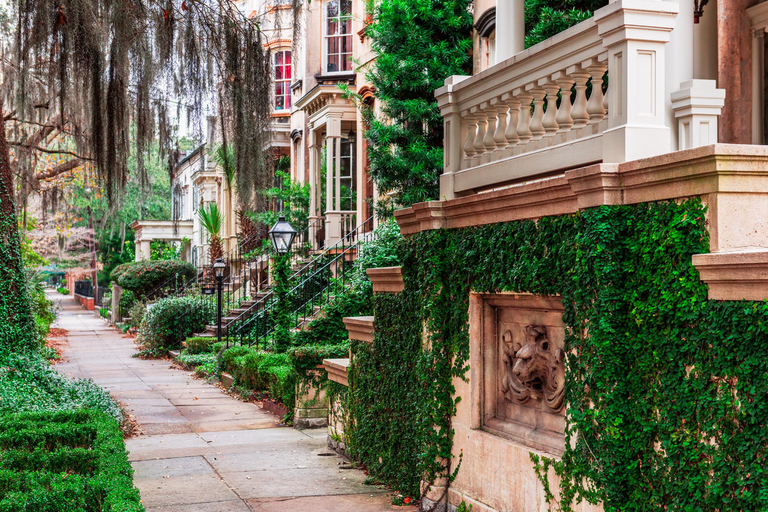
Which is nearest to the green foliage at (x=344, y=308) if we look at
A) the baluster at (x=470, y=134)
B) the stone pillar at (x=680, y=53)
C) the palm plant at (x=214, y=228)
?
the baluster at (x=470, y=134)

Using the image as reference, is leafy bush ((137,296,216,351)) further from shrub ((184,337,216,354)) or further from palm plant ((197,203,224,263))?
palm plant ((197,203,224,263))

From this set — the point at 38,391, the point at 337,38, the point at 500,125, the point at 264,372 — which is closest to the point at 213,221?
the point at 337,38

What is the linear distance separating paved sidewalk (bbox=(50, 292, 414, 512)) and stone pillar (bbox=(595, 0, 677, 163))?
3735mm

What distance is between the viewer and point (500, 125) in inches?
239

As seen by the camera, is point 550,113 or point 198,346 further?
point 198,346

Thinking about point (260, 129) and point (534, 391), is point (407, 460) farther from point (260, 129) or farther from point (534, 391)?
point (260, 129)

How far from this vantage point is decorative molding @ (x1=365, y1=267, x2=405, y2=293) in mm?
7195

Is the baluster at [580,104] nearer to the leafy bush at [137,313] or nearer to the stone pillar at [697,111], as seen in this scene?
the stone pillar at [697,111]

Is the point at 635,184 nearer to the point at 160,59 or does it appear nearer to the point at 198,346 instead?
the point at 160,59

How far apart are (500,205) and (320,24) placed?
1703 cm

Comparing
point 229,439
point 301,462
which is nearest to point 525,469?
point 301,462

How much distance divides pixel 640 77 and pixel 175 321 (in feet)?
64.1

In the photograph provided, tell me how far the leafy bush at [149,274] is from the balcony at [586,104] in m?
25.8

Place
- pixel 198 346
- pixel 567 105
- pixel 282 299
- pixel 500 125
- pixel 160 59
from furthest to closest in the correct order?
pixel 198 346
pixel 282 299
pixel 160 59
pixel 500 125
pixel 567 105
